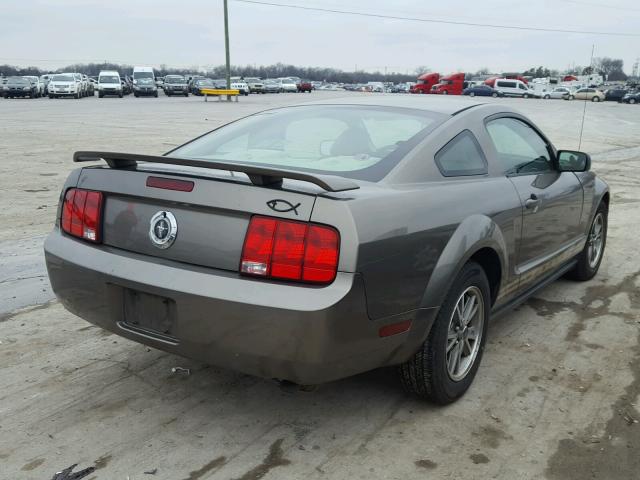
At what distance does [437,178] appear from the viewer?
3.15 metres

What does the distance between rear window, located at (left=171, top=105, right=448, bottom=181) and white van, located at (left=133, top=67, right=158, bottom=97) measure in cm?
4511

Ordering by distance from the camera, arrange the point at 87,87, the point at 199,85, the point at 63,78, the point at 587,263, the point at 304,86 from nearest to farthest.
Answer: the point at 587,263 → the point at 63,78 → the point at 87,87 → the point at 199,85 → the point at 304,86

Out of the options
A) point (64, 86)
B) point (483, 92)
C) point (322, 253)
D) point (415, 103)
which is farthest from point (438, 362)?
point (483, 92)

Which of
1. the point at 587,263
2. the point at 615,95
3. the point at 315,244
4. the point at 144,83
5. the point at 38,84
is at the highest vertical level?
the point at 144,83

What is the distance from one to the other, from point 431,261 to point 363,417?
33.7 inches

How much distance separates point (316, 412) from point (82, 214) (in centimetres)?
152

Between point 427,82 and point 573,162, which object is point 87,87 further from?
point 573,162

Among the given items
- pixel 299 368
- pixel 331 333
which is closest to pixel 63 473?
pixel 299 368

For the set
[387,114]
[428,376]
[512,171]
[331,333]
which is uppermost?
[387,114]

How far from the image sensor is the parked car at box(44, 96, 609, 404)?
8.23 feet

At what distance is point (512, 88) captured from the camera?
6612 cm

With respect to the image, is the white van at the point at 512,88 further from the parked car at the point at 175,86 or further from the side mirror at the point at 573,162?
the side mirror at the point at 573,162

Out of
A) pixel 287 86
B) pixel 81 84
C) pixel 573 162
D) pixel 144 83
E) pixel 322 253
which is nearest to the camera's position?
pixel 322 253

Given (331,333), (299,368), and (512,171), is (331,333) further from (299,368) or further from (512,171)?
(512,171)
